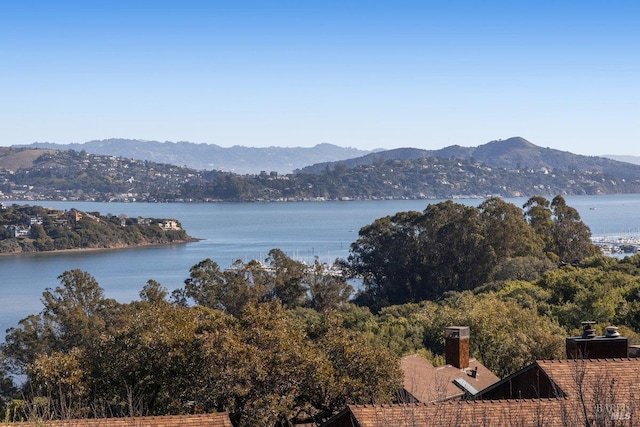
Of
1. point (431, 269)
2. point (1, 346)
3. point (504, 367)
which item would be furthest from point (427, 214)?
point (504, 367)

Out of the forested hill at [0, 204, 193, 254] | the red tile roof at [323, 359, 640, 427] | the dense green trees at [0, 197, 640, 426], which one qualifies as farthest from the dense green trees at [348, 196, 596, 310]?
the forested hill at [0, 204, 193, 254]

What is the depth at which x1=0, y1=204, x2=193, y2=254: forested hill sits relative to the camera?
4136 inches

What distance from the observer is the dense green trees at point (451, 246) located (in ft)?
166

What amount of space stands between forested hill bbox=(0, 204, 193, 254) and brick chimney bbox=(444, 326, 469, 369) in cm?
9096

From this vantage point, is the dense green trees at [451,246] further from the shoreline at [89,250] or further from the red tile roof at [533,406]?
the shoreline at [89,250]

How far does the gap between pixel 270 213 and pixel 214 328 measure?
16441 cm

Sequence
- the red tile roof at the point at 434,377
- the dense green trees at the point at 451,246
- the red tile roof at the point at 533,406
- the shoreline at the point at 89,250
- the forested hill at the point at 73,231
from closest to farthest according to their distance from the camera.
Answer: the red tile roof at the point at 533,406 < the red tile roof at the point at 434,377 < the dense green trees at the point at 451,246 < the shoreline at the point at 89,250 < the forested hill at the point at 73,231

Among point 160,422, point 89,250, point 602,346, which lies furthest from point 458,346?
point 89,250

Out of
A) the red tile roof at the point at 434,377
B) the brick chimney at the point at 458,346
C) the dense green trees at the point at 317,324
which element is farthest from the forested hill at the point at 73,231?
the brick chimney at the point at 458,346

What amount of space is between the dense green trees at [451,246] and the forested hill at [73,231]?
58.2 m

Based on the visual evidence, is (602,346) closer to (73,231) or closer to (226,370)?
(226,370)

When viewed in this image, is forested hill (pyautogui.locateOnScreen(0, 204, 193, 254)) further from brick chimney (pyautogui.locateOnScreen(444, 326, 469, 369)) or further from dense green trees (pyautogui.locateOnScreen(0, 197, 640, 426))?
brick chimney (pyautogui.locateOnScreen(444, 326, 469, 369))

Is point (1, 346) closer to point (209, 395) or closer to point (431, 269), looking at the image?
point (209, 395)

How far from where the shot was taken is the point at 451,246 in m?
51.8
